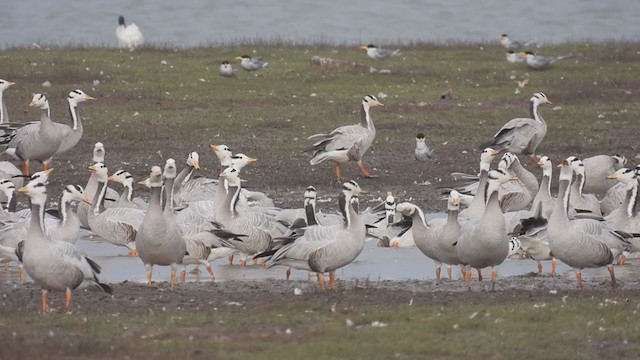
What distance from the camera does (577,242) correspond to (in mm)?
14281

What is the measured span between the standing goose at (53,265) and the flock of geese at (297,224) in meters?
0.01

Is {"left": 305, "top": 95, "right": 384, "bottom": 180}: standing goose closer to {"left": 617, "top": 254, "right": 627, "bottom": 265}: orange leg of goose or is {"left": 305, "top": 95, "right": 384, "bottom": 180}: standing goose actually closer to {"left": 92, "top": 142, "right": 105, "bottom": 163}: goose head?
{"left": 92, "top": 142, "right": 105, "bottom": 163}: goose head

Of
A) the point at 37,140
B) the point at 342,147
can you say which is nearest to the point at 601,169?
the point at 342,147

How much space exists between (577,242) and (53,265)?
540cm

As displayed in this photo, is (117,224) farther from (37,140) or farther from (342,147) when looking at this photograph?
(342,147)

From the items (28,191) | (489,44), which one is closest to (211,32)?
(489,44)

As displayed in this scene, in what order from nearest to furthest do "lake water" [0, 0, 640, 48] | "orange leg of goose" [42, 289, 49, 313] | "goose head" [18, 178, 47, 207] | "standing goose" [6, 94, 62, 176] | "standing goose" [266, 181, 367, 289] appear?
"orange leg of goose" [42, 289, 49, 313] → "goose head" [18, 178, 47, 207] → "standing goose" [266, 181, 367, 289] → "standing goose" [6, 94, 62, 176] → "lake water" [0, 0, 640, 48]

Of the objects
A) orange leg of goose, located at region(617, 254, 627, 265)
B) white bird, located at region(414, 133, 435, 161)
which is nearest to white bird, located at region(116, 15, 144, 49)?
white bird, located at region(414, 133, 435, 161)

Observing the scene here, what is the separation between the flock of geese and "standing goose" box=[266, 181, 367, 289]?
0.04ft

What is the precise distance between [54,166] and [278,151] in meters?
3.77

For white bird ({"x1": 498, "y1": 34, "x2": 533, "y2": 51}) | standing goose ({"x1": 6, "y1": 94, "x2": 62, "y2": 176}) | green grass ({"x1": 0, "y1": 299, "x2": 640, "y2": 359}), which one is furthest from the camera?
white bird ({"x1": 498, "y1": 34, "x2": 533, "y2": 51})

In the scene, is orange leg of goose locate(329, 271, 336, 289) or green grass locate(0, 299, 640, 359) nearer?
green grass locate(0, 299, 640, 359)

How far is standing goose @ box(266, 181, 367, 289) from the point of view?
14375mm

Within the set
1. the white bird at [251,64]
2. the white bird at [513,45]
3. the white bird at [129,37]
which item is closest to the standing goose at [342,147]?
the white bird at [251,64]
